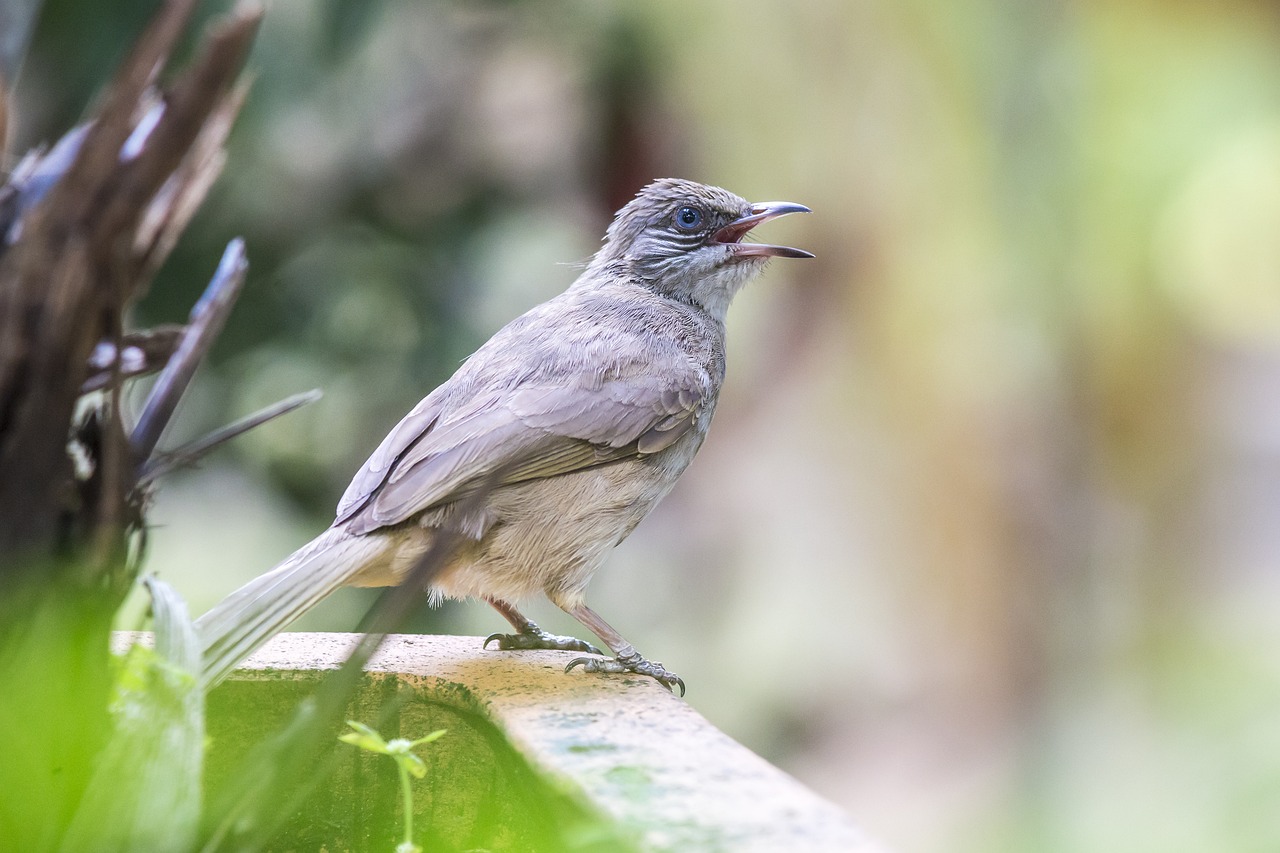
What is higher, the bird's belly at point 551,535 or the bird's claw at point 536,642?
the bird's belly at point 551,535

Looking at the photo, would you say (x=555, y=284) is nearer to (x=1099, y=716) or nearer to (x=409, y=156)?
(x=409, y=156)

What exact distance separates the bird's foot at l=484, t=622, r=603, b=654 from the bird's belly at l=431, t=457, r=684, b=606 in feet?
0.36

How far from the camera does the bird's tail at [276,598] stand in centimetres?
230

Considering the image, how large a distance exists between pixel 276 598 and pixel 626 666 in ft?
3.31

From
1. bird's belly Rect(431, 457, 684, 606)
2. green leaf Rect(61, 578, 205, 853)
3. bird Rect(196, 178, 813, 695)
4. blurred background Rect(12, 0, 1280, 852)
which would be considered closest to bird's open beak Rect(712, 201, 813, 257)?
bird Rect(196, 178, 813, 695)

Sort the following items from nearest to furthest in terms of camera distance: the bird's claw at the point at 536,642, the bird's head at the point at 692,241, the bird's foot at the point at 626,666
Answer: the bird's foot at the point at 626,666 → the bird's claw at the point at 536,642 → the bird's head at the point at 692,241

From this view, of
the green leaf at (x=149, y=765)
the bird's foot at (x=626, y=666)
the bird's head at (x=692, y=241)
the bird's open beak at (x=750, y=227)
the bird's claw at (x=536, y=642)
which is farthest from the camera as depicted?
the bird's head at (x=692, y=241)

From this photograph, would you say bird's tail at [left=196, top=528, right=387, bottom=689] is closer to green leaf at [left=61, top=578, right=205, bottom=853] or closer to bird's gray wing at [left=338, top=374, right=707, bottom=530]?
bird's gray wing at [left=338, top=374, right=707, bottom=530]

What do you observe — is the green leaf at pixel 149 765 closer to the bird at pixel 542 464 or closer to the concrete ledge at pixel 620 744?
the concrete ledge at pixel 620 744

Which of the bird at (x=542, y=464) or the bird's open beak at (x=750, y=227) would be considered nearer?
the bird at (x=542, y=464)

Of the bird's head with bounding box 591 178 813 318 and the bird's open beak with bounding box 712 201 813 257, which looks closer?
the bird's open beak with bounding box 712 201 813 257

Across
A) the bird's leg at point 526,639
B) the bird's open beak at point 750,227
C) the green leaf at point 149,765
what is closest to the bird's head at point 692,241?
the bird's open beak at point 750,227

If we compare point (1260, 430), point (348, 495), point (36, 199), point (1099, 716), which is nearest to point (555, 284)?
point (348, 495)

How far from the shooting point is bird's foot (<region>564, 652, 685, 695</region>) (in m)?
3.16
